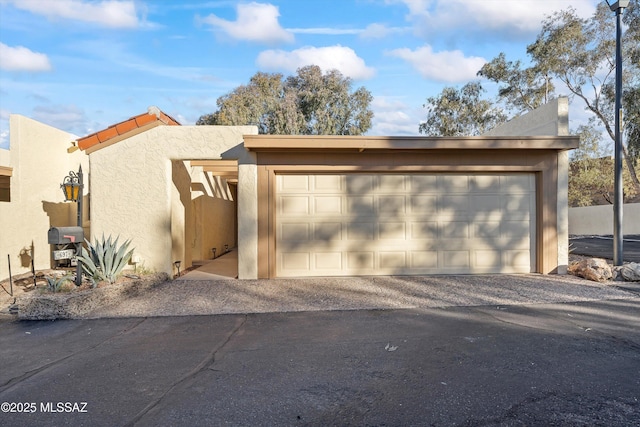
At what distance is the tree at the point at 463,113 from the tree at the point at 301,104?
16.5ft

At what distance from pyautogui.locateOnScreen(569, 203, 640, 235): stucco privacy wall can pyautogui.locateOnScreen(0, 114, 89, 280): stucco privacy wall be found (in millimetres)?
26598

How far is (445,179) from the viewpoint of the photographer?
9.33 meters

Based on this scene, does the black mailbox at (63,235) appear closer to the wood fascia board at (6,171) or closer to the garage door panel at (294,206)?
the garage door panel at (294,206)

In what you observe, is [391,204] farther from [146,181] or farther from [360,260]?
[146,181]

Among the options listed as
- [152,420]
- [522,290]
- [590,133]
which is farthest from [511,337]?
[590,133]

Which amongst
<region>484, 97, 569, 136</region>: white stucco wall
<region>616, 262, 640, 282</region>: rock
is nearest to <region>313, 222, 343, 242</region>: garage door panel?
<region>484, 97, 569, 136</region>: white stucco wall

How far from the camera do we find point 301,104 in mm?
27766

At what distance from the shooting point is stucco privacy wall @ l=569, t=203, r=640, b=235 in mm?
22844

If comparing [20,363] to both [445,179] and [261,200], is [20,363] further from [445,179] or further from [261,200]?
[445,179]

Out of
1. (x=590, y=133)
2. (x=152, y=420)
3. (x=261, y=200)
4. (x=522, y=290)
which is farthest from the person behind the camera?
(x=590, y=133)

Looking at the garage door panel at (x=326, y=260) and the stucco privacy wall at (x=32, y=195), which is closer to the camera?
the garage door panel at (x=326, y=260)

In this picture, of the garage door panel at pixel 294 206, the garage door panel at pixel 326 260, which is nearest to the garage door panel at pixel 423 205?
the garage door panel at pixel 326 260

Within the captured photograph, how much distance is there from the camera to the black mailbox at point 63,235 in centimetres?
681

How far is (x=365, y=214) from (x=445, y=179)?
2050 mm
